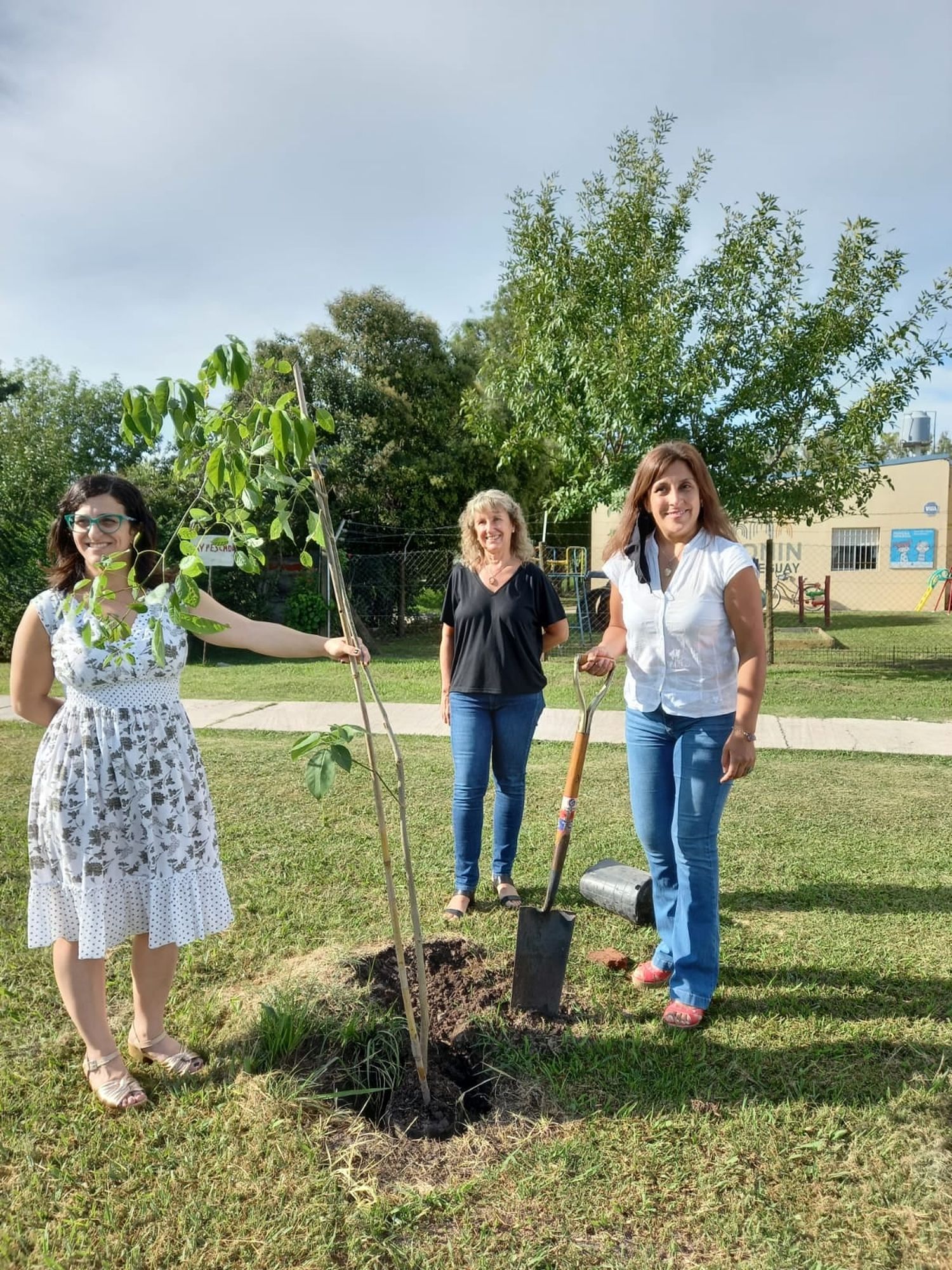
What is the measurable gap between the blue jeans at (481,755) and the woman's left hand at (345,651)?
4.81 ft

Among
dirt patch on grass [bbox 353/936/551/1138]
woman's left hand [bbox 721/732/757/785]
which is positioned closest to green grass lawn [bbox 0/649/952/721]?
dirt patch on grass [bbox 353/936/551/1138]

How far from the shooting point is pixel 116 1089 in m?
2.47

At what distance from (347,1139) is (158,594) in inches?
61.6

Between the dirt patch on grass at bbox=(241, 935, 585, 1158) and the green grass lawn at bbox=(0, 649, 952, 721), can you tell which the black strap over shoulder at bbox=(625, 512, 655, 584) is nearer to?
the dirt patch on grass at bbox=(241, 935, 585, 1158)

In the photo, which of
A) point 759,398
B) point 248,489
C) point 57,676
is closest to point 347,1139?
point 57,676

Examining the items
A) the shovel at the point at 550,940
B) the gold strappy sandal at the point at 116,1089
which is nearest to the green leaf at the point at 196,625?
the shovel at the point at 550,940

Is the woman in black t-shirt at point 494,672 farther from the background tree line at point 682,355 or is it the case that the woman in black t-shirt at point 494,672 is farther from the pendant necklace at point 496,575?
the background tree line at point 682,355

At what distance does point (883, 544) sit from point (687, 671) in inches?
886

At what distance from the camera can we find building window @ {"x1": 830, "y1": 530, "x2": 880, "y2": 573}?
22875 millimetres

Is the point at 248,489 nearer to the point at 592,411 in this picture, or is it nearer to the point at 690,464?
the point at 690,464

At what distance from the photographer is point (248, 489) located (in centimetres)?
194

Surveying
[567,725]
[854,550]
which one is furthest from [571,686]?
[854,550]

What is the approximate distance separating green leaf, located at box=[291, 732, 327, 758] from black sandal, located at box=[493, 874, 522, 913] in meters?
1.95

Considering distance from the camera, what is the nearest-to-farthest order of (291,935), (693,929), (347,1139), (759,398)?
(347,1139) < (693,929) < (291,935) < (759,398)
